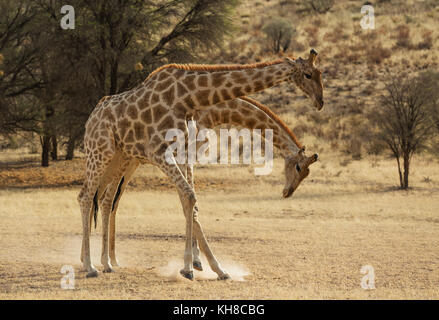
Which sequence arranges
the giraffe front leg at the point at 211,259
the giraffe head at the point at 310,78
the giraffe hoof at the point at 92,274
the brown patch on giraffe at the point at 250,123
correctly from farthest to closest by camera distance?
the brown patch on giraffe at the point at 250,123
the giraffe hoof at the point at 92,274
the giraffe front leg at the point at 211,259
the giraffe head at the point at 310,78

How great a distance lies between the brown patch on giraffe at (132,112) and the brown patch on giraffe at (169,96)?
0.44 metres

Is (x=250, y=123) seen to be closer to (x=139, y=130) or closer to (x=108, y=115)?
(x=139, y=130)

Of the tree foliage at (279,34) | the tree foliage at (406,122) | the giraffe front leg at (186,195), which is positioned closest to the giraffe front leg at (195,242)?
the giraffe front leg at (186,195)

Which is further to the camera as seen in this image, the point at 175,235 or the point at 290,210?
the point at 290,210

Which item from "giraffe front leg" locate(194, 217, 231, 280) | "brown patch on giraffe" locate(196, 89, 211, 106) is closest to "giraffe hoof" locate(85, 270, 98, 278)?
"giraffe front leg" locate(194, 217, 231, 280)

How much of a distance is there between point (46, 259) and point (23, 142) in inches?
1162

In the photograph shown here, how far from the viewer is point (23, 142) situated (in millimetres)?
37688

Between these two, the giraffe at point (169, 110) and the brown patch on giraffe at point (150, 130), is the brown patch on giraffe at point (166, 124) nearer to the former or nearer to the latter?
the giraffe at point (169, 110)

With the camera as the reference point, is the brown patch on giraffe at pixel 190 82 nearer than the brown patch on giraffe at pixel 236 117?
Yes

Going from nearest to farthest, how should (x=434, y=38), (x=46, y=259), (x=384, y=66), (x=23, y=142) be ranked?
(x=46, y=259), (x=23, y=142), (x=384, y=66), (x=434, y=38)

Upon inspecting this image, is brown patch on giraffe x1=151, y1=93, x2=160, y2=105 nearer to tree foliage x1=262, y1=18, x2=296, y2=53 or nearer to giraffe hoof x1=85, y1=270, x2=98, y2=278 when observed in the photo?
giraffe hoof x1=85, y1=270, x2=98, y2=278

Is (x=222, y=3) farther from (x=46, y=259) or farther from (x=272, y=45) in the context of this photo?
(x=272, y=45)

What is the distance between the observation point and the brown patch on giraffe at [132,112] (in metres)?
8.27
